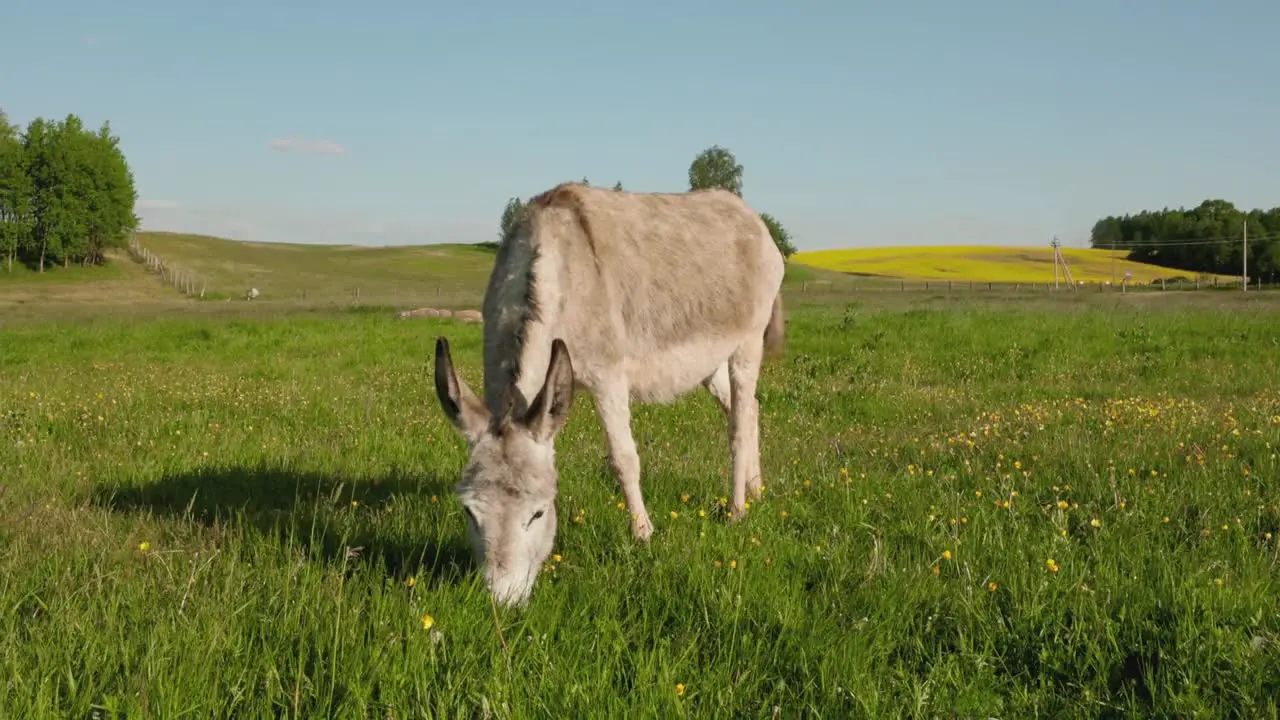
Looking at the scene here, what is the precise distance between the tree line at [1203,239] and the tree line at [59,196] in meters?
109

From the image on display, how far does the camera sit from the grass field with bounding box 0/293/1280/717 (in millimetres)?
3176

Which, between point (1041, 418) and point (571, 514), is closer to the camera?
point (571, 514)

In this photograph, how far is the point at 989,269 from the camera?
92.6m

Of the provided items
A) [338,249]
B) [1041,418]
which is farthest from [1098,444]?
[338,249]

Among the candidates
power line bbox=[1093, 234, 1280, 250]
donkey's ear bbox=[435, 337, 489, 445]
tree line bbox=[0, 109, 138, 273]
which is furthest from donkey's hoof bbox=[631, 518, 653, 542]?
power line bbox=[1093, 234, 1280, 250]

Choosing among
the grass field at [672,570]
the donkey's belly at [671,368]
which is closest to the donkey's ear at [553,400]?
the grass field at [672,570]

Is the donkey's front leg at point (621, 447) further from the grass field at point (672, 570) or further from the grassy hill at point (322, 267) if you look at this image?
the grassy hill at point (322, 267)

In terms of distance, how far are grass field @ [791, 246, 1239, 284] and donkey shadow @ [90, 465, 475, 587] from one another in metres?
82.4

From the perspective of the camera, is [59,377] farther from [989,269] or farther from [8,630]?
[989,269]

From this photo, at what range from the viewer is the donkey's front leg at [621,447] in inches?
215

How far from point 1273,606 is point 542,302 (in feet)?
12.8

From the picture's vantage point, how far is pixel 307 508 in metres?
6.15

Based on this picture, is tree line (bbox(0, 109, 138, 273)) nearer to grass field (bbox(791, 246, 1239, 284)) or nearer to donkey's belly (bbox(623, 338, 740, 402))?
grass field (bbox(791, 246, 1239, 284))

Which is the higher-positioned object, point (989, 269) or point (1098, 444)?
point (989, 269)
